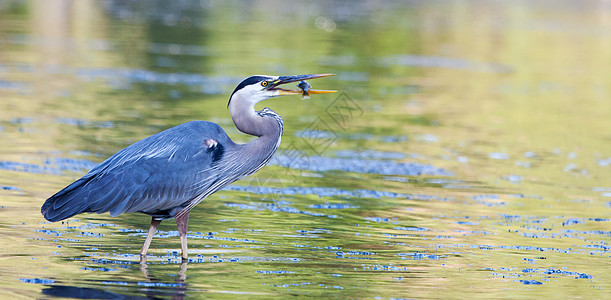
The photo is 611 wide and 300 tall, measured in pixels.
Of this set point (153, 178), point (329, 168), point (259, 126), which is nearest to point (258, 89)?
point (259, 126)

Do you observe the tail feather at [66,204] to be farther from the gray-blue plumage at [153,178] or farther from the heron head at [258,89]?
the heron head at [258,89]

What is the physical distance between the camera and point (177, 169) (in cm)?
857

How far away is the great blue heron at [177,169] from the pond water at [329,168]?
18.1 inches

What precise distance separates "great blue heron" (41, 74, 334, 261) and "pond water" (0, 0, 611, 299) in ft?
1.51

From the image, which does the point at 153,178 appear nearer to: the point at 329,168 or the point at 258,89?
the point at 258,89

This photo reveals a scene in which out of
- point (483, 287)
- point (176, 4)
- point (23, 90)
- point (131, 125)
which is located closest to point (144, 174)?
point (483, 287)

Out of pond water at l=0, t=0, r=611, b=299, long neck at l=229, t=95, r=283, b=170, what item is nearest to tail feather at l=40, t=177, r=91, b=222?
pond water at l=0, t=0, r=611, b=299

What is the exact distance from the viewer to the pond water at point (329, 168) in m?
8.46

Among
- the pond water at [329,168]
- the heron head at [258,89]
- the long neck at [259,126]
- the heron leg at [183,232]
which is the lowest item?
the pond water at [329,168]

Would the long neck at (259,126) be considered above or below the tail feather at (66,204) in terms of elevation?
above

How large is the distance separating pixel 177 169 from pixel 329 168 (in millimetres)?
5885

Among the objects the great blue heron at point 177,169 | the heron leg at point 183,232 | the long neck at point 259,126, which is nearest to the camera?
the great blue heron at point 177,169

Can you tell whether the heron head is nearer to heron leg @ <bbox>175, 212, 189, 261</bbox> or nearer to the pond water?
heron leg @ <bbox>175, 212, 189, 261</bbox>

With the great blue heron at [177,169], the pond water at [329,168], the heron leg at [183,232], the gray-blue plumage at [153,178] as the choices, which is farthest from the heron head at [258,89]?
the pond water at [329,168]
